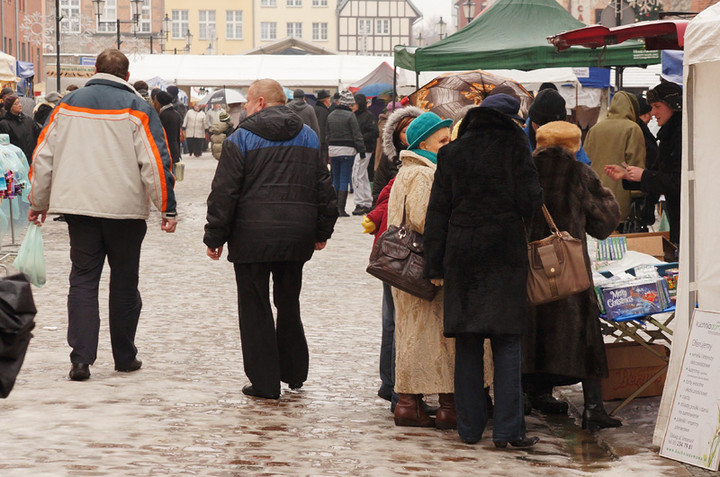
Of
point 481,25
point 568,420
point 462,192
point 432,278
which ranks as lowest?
point 568,420

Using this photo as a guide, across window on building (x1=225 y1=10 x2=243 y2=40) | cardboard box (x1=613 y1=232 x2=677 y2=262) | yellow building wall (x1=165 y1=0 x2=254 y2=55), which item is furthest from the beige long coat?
window on building (x1=225 y1=10 x2=243 y2=40)

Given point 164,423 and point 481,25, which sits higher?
point 481,25

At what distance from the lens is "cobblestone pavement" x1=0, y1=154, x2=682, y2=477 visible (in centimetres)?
570

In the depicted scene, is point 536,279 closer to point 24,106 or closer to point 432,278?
point 432,278

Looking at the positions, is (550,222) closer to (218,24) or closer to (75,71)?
(75,71)

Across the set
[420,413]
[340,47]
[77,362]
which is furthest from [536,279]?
[340,47]

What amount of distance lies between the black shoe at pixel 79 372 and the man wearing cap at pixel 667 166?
11.3 feet

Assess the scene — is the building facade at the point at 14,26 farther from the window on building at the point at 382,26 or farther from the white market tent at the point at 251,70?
the window on building at the point at 382,26

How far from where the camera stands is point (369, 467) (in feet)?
18.6

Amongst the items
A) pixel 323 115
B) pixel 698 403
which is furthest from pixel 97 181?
pixel 323 115

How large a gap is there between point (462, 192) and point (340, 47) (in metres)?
108

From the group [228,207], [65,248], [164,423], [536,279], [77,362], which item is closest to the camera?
[536,279]

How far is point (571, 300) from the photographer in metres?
6.47

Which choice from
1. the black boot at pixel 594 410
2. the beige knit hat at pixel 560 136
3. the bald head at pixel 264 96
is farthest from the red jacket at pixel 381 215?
the black boot at pixel 594 410
